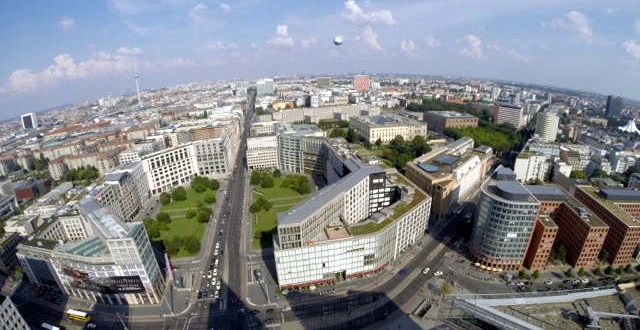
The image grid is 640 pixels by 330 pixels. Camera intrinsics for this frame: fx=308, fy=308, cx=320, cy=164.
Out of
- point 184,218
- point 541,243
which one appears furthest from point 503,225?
point 184,218

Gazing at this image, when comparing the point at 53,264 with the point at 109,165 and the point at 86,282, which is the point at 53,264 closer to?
the point at 86,282

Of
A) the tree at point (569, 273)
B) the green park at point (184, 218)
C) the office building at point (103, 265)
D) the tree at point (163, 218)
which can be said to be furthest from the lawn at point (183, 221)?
the tree at point (569, 273)

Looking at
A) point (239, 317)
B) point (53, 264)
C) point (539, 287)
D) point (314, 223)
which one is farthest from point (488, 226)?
point (53, 264)

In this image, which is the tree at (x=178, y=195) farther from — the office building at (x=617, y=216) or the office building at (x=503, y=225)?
the office building at (x=617, y=216)

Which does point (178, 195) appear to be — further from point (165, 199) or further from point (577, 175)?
point (577, 175)

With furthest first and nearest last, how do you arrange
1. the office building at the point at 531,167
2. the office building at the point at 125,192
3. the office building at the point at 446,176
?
1. the office building at the point at 531,167
2. the office building at the point at 446,176
3. the office building at the point at 125,192

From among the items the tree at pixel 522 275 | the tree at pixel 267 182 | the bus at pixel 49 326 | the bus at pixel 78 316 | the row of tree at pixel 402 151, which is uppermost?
the row of tree at pixel 402 151
